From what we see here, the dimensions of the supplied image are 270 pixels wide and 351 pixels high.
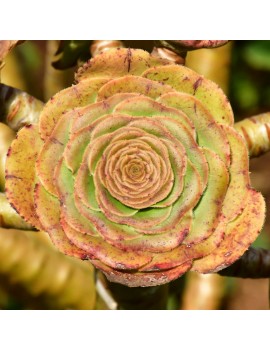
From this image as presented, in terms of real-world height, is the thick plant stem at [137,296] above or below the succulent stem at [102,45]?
below

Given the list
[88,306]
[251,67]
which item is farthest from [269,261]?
[251,67]

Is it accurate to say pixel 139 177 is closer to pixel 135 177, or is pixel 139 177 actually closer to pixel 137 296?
pixel 135 177

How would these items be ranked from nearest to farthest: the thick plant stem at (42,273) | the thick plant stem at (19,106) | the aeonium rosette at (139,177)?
the aeonium rosette at (139,177), the thick plant stem at (19,106), the thick plant stem at (42,273)

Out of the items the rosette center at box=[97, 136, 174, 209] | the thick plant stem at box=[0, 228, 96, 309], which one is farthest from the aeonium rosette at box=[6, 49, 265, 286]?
the thick plant stem at box=[0, 228, 96, 309]

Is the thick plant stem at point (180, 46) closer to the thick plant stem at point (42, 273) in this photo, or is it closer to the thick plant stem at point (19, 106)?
the thick plant stem at point (19, 106)

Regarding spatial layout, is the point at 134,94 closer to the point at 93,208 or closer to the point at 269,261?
the point at 93,208

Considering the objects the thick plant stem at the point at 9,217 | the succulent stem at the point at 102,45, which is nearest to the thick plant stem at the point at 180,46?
the succulent stem at the point at 102,45

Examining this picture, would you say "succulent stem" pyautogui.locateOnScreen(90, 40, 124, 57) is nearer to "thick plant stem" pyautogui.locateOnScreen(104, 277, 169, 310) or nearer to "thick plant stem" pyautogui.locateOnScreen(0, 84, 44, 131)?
"thick plant stem" pyautogui.locateOnScreen(0, 84, 44, 131)
